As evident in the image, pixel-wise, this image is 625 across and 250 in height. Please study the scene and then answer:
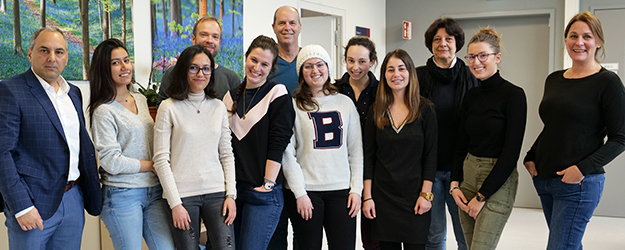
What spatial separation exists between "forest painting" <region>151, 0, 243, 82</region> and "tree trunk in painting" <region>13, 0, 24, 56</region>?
2.66 feet

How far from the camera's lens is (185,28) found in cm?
345

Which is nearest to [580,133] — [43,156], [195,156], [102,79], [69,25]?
[195,156]

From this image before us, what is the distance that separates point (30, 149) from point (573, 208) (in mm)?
2157

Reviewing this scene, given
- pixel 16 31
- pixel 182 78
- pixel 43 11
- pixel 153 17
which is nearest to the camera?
pixel 182 78

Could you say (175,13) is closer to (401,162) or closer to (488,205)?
(401,162)

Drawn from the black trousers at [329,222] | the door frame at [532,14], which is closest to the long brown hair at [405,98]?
the black trousers at [329,222]

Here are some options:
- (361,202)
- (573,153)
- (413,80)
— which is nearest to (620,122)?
(573,153)

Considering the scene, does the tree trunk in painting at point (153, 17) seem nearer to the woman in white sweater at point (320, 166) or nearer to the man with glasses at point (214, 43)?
the man with glasses at point (214, 43)

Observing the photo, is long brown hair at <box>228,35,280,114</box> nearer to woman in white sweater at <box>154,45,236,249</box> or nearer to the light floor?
woman in white sweater at <box>154,45,236,249</box>

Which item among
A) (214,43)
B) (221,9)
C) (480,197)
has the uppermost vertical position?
(221,9)

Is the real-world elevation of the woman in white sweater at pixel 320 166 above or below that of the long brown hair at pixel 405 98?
below

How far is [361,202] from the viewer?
7.55ft

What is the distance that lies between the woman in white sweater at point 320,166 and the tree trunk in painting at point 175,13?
1455mm

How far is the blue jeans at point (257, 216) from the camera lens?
2.16m
